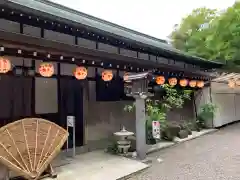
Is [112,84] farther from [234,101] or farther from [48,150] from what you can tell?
[234,101]

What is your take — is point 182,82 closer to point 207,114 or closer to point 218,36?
point 207,114

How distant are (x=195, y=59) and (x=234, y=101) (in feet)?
19.7

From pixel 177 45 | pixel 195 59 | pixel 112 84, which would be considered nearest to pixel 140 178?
pixel 112 84

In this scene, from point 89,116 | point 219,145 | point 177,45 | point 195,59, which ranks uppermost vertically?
point 177,45

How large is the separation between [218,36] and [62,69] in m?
13.9

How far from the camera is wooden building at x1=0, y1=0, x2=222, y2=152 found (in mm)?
6516

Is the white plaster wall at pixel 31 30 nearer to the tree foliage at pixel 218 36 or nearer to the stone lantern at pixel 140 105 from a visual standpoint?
the stone lantern at pixel 140 105

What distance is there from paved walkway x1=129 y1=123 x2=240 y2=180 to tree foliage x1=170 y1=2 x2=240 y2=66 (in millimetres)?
8573

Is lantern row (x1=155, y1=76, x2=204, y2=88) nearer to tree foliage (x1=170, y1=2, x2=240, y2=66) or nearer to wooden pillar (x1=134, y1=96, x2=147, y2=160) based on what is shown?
wooden pillar (x1=134, y1=96, x2=147, y2=160)

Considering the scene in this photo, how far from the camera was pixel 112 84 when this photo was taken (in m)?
10.4

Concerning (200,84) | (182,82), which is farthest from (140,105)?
(200,84)

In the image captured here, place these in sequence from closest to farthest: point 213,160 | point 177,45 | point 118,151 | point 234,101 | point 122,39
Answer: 1. point 213,160
2. point 118,151
3. point 122,39
4. point 234,101
5. point 177,45

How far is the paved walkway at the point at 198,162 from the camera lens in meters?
6.69

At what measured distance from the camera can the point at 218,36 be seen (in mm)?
17734
